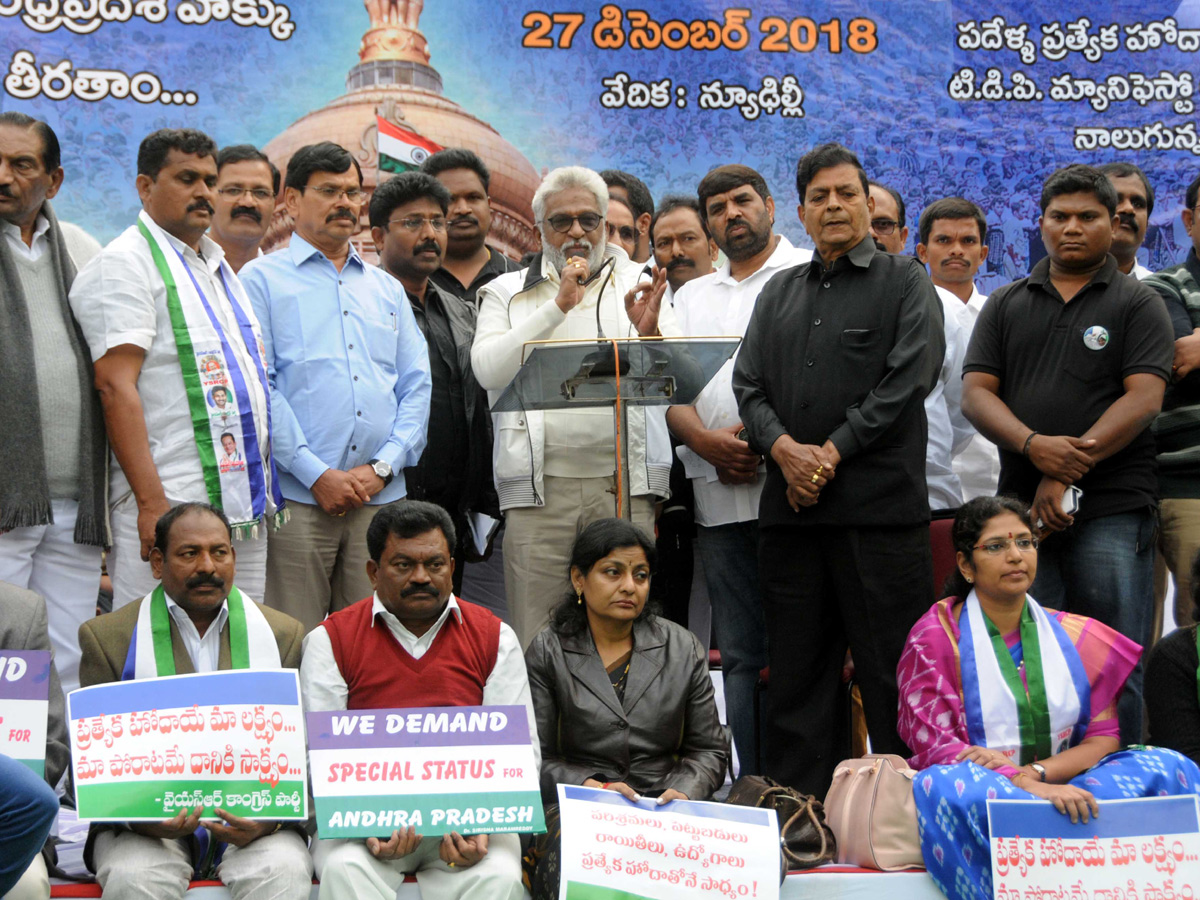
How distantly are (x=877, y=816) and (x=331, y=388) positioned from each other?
252cm

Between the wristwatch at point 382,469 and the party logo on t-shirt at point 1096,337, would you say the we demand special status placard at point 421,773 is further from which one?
the party logo on t-shirt at point 1096,337

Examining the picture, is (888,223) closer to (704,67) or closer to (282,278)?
(704,67)

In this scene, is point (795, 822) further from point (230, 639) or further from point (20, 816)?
point (20, 816)

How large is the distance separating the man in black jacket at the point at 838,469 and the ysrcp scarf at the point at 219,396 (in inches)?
69.4

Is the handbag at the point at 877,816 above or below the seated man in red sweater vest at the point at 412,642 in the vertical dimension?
below

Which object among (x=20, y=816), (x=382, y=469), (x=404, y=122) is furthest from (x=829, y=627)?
(x=404, y=122)

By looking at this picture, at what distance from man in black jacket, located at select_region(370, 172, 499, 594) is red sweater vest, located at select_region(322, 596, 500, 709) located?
137cm

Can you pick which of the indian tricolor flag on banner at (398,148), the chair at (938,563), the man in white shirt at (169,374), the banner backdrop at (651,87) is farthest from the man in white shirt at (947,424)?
the indian tricolor flag on banner at (398,148)

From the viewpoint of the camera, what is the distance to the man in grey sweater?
4.54 meters

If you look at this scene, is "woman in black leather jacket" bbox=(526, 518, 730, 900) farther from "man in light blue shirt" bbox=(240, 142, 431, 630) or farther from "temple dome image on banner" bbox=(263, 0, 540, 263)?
"temple dome image on banner" bbox=(263, 0, 540, 263)

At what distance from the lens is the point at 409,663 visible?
4.26 m

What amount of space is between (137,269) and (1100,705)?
3.50 m

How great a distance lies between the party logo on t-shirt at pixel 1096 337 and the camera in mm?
5008

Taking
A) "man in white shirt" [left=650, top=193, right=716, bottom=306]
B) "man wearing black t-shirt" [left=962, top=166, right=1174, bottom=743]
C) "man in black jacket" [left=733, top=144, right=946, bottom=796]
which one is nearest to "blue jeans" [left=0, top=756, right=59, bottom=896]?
"man in black jacket" [left=733, top=144, right=946, bottom=796]
